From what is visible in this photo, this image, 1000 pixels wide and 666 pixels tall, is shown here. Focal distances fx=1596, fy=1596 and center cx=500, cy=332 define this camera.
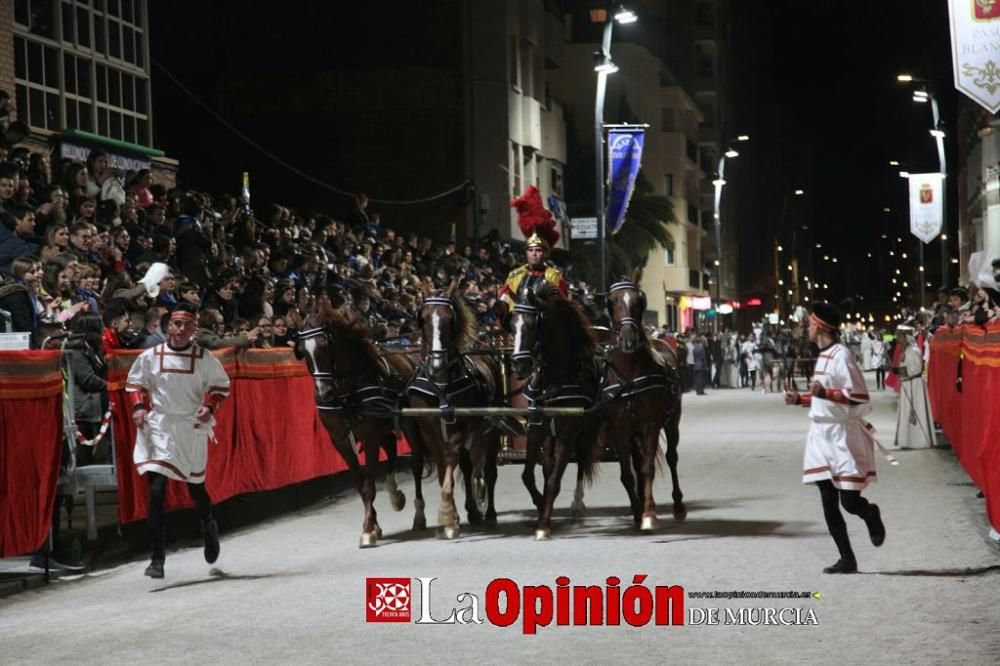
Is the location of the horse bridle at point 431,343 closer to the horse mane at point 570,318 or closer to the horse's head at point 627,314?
the horse mane at point 570,318

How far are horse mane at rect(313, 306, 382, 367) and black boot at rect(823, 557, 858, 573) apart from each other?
529 cm

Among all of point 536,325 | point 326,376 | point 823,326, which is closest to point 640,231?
point 326,376

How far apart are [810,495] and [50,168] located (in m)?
14.1

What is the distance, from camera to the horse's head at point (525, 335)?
46.5 ft

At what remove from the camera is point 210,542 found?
41.6ft

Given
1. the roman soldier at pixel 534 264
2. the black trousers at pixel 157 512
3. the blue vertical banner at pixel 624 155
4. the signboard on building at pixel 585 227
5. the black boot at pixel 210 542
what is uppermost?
the blue vertical banner at pixel 624 155

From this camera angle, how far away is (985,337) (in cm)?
1499

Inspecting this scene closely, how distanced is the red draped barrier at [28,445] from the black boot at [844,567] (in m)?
5.99

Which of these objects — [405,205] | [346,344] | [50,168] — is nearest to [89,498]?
[346,344]

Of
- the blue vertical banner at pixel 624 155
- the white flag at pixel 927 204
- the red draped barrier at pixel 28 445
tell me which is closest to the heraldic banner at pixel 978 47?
the red draped barrier at pixel 28 445

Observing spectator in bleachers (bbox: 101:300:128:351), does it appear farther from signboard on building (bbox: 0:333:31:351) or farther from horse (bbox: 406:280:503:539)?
horse (bbox: 406:280:503:539)

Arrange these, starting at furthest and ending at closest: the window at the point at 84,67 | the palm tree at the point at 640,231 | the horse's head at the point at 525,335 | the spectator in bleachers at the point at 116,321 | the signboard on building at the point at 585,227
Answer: the palm tree at the point at 640,231
the signboard on building at the point at 585,227
the window at the point at 84,67
the spectator in bleachers at the point at 116,321
the horse's head at the point at 525,335

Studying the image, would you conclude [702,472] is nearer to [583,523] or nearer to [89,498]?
[583,523]

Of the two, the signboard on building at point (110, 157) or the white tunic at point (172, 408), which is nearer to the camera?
the white tunic at point (172, 408)
